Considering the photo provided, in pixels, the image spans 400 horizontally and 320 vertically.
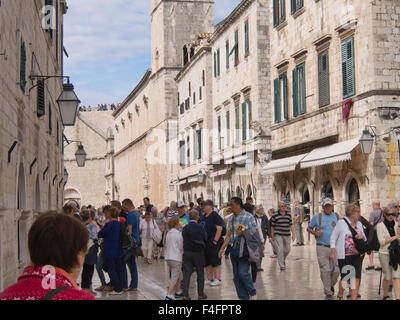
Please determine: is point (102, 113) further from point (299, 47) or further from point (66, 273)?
point (66, 273)

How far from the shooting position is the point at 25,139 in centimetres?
1491

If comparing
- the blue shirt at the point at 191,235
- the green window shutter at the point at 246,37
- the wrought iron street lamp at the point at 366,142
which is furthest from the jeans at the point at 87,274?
the green window shutter at the point at 246,37

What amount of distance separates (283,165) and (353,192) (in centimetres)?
534

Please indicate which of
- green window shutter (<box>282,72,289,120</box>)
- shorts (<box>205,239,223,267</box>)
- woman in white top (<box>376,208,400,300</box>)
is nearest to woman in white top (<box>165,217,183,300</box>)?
shorts (<box>205,239,223,267</box>)

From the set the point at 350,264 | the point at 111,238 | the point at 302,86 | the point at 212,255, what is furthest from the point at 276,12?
the point at 350,264

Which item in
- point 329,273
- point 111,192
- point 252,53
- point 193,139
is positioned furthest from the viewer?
point 111,192

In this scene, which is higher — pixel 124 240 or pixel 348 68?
pixel 348 68

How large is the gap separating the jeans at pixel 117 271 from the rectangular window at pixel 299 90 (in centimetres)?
1370

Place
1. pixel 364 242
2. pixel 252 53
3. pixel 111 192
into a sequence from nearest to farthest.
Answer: pixel 364 242 < pixel 252 53 < pixel 111 192

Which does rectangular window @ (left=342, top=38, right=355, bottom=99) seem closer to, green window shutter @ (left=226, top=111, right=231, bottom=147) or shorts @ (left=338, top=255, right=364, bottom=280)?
shorts @ (left=338, top=255, right=364, bottom=280)

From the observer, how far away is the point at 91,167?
91.1m

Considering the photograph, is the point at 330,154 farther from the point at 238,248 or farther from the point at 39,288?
the point at 39,288

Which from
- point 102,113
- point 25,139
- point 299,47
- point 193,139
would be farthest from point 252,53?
point 102,113

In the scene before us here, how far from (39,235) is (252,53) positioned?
30356 mm
